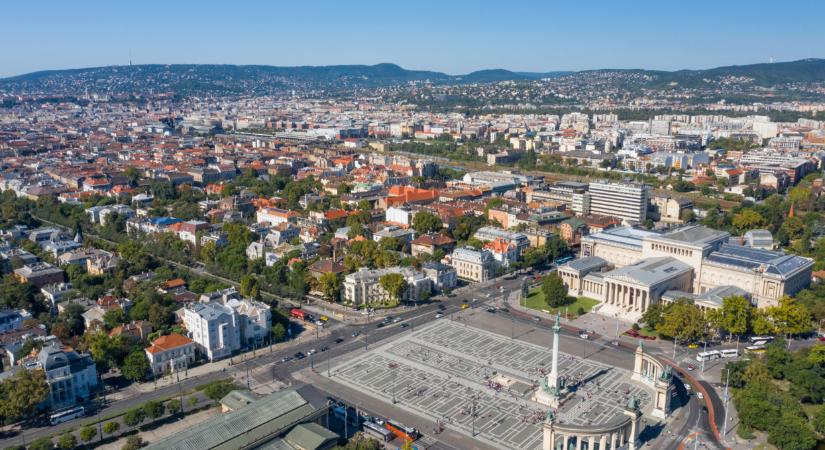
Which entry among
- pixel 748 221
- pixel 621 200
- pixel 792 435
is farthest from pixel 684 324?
pixel 621 200

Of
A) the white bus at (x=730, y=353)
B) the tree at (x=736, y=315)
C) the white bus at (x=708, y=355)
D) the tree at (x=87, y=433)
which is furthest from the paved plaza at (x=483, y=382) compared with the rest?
the tree at (x=87, y=433)

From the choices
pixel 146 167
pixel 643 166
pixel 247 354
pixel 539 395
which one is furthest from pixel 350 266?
pixel 643 166

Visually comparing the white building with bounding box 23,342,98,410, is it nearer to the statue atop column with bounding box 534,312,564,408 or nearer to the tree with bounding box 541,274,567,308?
the statue atop column with bounding box 534,312,564,408

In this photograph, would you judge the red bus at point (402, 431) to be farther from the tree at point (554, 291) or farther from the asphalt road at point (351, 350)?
the tree at point (554, 291)

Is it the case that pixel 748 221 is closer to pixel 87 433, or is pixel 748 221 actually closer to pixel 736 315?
pixel 736 315

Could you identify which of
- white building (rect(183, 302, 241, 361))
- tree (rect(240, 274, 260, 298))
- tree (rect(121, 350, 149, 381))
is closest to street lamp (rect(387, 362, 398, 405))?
white building (rect(183, 302, 241, 361))
